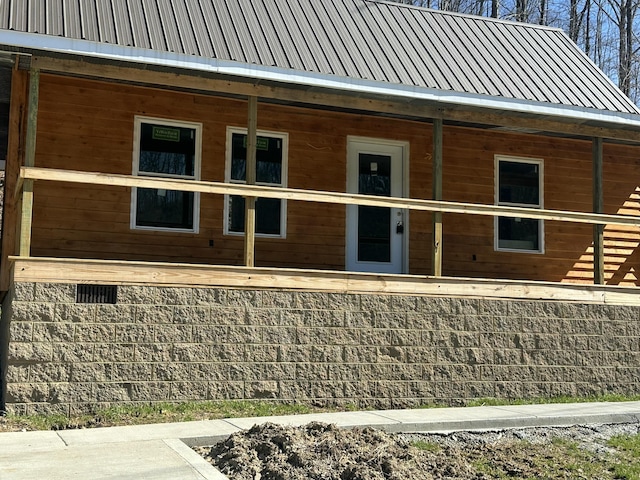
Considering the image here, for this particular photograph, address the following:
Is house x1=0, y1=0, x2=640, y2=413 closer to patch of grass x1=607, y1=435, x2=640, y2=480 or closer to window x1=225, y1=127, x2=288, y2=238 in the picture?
window x1=225, y1=127, x2=288, y2=238

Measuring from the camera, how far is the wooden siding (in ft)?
35.1

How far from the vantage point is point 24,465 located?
19.9ft

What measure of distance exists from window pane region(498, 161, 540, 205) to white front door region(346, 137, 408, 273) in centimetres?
187

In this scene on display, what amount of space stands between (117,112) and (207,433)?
5.40 m

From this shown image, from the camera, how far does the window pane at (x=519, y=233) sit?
520 inches

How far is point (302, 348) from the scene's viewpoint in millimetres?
9477

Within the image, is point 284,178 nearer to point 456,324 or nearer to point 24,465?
point 456,324

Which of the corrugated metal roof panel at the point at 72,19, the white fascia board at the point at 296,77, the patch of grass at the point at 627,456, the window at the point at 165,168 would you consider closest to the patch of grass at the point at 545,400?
the patch of grass at the point at 627,456

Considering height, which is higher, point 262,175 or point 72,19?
point 72,19

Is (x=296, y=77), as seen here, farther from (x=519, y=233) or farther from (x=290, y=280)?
(x=519, y=233)

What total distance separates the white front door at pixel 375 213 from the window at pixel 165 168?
2.44 m

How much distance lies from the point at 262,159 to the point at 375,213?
2.02 meters

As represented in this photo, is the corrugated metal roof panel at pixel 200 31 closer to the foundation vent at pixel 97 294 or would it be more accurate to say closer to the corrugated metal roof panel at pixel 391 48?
the corrugated metal roof panel at pixel 391 48

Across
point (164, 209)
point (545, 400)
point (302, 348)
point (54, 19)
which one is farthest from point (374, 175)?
point (54, 19)
